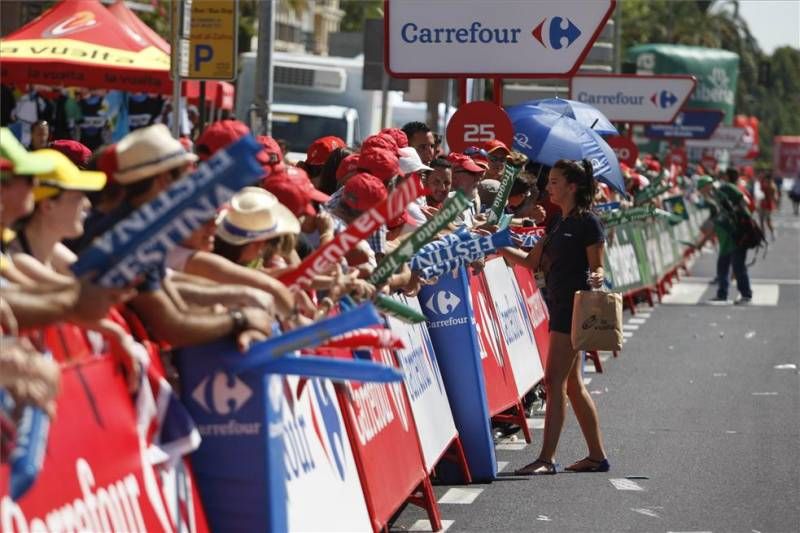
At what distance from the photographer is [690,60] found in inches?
2280

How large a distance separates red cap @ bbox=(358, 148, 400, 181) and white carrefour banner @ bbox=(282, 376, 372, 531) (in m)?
2.41

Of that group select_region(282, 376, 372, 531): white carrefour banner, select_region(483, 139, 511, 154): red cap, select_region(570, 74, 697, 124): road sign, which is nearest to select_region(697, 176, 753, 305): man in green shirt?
select_region(570, 74, 697, 124): road sign

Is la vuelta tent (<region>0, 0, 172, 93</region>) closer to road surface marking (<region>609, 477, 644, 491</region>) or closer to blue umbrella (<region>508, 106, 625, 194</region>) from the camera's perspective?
blue umbrella (<region>508, 106, 625, 194</region>)

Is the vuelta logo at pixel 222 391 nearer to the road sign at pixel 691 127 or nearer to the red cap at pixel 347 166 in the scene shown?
the red cap at pixel 347 166

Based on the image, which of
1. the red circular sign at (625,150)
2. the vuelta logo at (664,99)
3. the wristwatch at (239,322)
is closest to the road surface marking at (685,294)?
the red circular sign at (625,150)

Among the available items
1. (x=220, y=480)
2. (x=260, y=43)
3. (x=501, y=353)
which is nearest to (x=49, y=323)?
(x=220, y=480)

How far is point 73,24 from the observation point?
19.7 metres

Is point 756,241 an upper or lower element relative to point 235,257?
lower

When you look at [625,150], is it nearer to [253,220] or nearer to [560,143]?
[560,143]

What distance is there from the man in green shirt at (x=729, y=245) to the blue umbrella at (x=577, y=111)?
24.5 feet

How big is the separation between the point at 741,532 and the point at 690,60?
165 ft

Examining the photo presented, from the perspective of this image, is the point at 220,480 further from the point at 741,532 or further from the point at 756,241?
the point at 756,241

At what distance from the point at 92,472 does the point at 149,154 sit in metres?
1.11

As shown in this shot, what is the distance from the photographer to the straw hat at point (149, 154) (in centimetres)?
570
